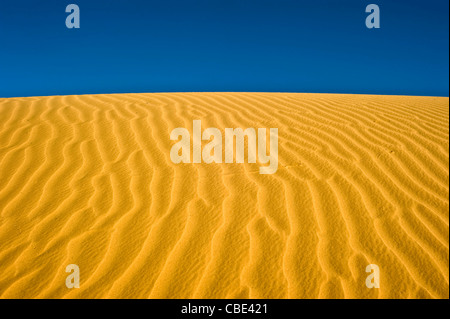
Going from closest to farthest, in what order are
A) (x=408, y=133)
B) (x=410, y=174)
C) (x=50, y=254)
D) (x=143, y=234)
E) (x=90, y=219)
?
1. (x=50, y=254)
2. (x=143, y=234)
3. (x=90, y=219)
4. (x=410, y=174)
5. (x=408, y=133)

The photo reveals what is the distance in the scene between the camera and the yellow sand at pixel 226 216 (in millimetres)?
1899

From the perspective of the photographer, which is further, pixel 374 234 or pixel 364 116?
pixel 364 116

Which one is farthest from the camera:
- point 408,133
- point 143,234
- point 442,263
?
point 408,133

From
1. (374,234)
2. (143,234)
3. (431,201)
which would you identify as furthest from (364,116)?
(143,234)

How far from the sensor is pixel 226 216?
7.86 ft

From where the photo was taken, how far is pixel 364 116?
179 inches

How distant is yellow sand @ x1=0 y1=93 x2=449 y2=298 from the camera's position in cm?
190

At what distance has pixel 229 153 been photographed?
3.39 meters

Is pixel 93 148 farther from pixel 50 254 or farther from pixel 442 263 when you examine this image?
pixel 442 263

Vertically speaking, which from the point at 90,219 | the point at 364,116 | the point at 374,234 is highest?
the point at 364,116
